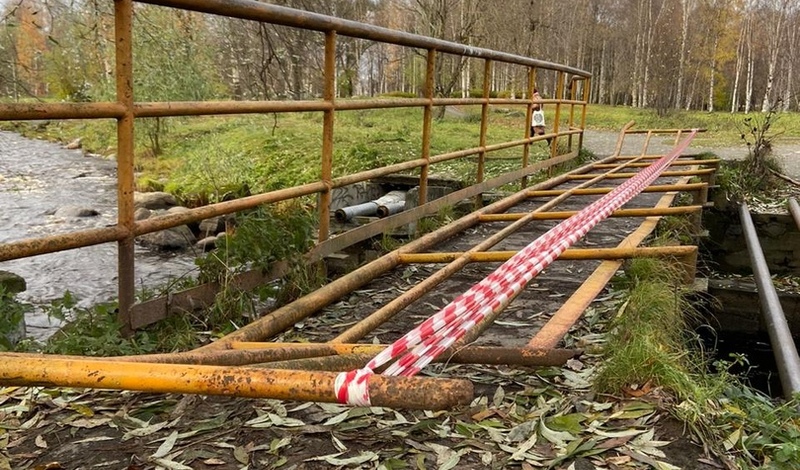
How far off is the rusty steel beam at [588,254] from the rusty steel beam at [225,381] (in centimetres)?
252

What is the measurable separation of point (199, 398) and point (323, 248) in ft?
5.49

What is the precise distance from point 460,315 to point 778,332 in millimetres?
2809

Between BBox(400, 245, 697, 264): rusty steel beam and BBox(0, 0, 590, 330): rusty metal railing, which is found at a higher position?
BBox(0, 0, 590, 330): rusty metal railing

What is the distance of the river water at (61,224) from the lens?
7.18 m

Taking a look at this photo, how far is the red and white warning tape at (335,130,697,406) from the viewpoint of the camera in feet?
3.92

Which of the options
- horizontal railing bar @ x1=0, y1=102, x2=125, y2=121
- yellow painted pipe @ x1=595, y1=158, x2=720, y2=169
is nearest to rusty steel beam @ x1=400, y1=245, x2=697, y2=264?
horizontal railing bar @ x1=0, y1=102, x2=125, y2=121

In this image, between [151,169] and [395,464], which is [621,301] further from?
[151,169]

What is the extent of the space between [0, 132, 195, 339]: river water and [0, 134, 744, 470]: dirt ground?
3.00 feet

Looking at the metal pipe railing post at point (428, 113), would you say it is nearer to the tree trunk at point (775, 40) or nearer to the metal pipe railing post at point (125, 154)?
the metal pipe railing post at point (125, 154)

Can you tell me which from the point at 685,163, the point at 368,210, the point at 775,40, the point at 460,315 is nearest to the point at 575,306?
the point at 460,315

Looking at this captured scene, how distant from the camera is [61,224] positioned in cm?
1036

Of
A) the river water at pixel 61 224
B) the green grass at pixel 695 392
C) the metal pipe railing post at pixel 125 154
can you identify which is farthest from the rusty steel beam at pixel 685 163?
the metal pipe railing post at pixel 125 154

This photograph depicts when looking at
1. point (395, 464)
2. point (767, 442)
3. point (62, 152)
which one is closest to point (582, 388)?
point (767, 442)

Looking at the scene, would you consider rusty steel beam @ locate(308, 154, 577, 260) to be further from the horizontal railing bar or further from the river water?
the horizontal railing bar
